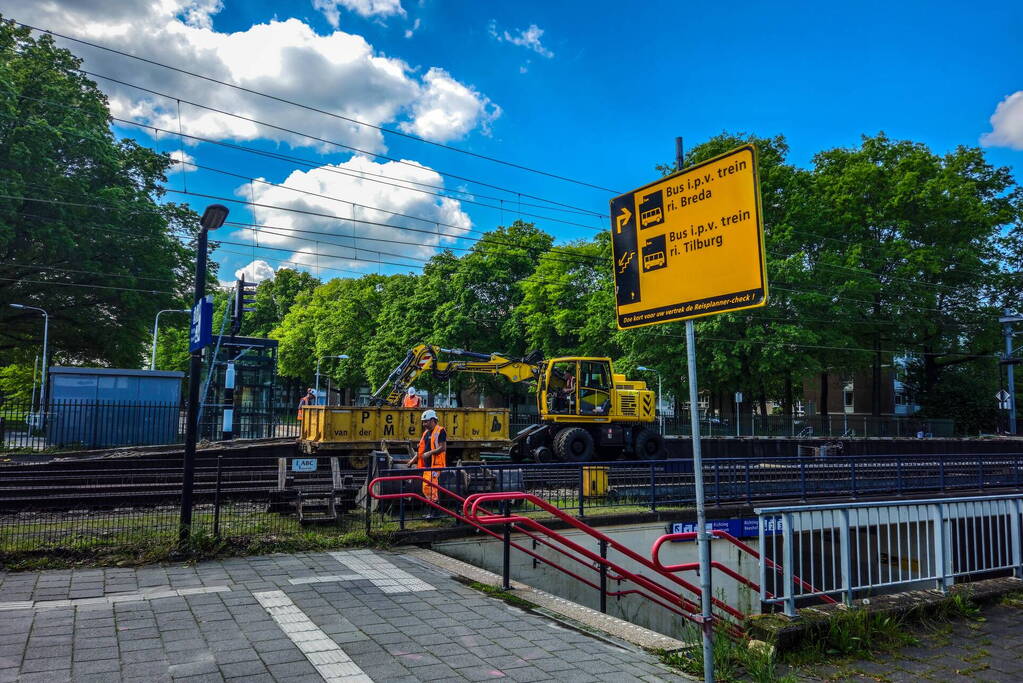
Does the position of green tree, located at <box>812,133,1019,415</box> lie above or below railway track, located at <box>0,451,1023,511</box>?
above

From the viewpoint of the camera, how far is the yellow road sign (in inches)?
152

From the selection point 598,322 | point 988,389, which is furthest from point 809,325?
point 988,389

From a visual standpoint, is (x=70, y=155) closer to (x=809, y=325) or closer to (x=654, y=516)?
(x=654, y=516)

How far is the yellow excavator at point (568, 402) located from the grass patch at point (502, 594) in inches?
531

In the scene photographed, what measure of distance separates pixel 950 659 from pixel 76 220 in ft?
103

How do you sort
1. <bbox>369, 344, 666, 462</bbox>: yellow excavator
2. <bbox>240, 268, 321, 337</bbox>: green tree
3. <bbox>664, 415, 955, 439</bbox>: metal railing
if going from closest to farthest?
<bbox>369, 344, 666, 462</bbox>: yellow excavator < <bbox>664, 415, 955, 439</bbox>: metal railing < <bbox>240, 268, 321, 337</bbox>: green tree

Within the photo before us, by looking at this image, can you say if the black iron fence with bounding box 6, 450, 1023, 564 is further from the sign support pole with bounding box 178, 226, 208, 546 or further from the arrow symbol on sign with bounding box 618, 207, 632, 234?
the arrow symbol on sign with bounding box 618, 207, 632, 234

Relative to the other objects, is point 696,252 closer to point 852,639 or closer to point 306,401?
point 852,639

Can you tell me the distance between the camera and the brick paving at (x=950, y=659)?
18.1 feet

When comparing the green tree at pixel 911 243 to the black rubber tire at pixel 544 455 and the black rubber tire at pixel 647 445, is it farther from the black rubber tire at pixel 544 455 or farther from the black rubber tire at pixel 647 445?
the black rubber tire at pixel 544 455

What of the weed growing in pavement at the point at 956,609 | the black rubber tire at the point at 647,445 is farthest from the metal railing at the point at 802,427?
the weed growing in pavement at the point at 956,609

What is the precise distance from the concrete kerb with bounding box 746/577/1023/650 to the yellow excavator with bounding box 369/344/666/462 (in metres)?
13.8

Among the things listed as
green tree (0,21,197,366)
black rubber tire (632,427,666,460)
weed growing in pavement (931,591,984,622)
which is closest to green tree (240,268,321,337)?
green tree (0,21,197,366)

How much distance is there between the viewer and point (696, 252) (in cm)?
421
